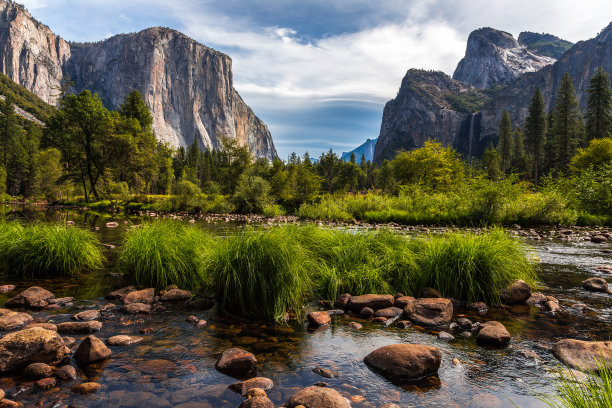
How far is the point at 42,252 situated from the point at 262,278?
23.0ft

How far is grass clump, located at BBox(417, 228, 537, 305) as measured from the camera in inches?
284

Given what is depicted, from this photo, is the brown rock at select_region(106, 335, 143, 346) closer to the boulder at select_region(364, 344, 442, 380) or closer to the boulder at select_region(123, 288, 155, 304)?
the boulder at select_region(123, 288, 155, 304)

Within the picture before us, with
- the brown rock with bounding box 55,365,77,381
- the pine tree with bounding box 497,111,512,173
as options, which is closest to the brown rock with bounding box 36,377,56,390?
the brown rock with bounding box 55,365,77,381

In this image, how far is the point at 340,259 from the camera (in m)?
8.18

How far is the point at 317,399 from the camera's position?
11.3 feet

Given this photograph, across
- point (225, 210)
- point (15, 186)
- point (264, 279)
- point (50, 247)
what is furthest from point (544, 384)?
point (15, 186)

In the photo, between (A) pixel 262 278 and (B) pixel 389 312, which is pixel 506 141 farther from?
(A) pixel 262 278

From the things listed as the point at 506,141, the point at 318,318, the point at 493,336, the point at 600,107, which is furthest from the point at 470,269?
the point at 506,141

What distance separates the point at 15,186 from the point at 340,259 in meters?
98.3

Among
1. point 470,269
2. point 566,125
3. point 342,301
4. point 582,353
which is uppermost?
point 566,125

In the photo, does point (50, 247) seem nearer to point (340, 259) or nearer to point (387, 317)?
point (340, 259)

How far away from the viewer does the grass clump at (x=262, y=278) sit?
6.16 metres

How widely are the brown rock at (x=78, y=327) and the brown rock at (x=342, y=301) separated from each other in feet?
14.5

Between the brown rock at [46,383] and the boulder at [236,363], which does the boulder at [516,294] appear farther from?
the brown rock at [46,383]
